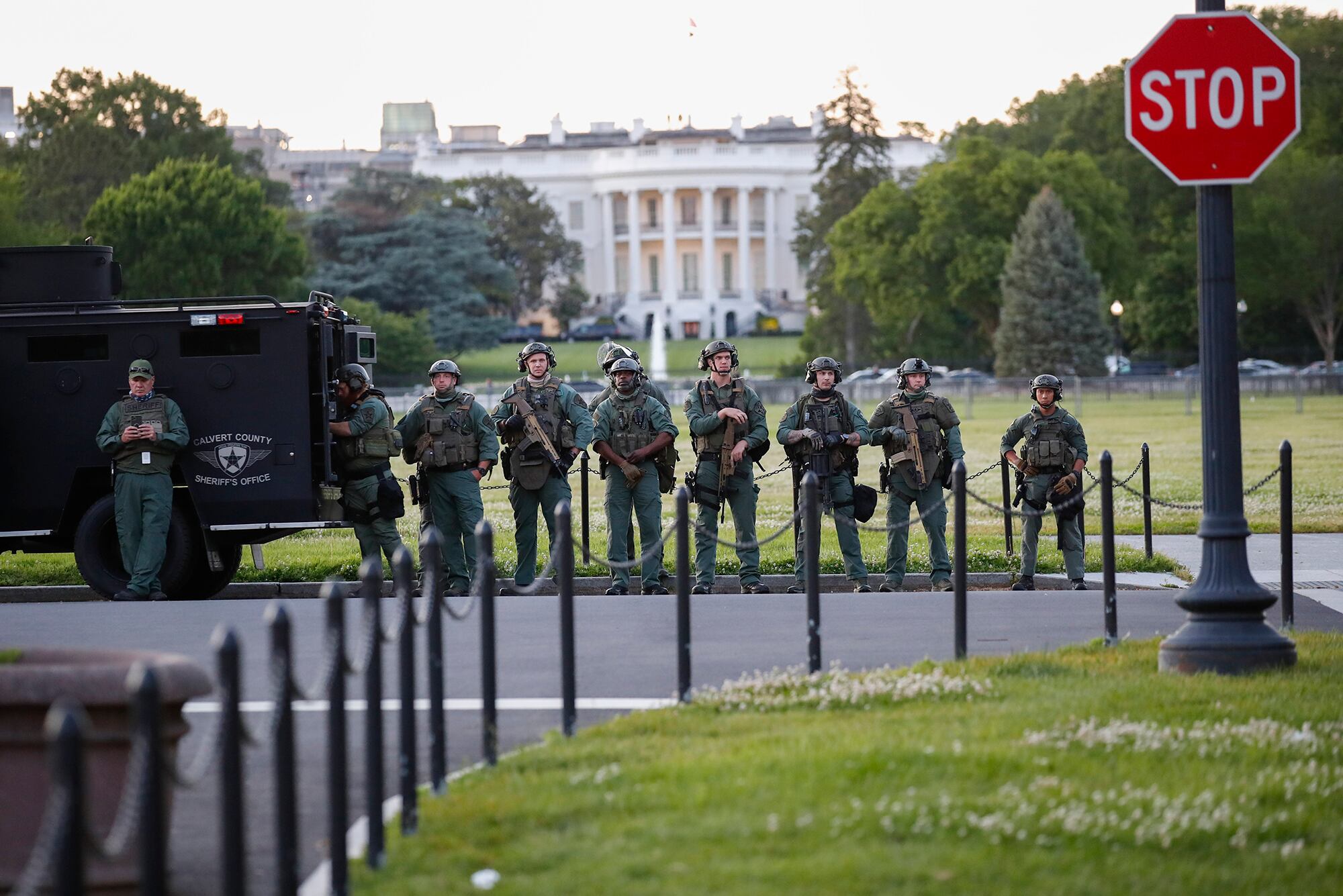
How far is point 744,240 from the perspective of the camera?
5433 inches

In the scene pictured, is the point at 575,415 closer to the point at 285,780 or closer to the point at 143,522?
the point at 143,522

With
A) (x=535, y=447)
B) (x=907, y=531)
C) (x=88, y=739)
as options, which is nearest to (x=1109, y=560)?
(x=907, y=531)

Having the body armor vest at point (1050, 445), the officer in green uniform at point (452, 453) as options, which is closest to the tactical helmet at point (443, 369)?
the officer in green uniform at point (452, 453)

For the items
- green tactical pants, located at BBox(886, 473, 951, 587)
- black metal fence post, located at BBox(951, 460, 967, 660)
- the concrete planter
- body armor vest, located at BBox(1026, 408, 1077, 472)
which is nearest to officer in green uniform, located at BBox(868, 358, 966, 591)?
green tactical pants, located at BBox(886, 473, 951, 587)

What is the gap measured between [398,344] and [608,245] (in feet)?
218

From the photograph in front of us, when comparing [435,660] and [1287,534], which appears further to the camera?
[1287,534]

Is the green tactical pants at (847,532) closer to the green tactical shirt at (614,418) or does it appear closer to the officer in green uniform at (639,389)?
the officer in green uniform at (639,389)

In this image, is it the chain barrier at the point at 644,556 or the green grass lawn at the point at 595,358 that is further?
the green grass lawn at the point at 595,358

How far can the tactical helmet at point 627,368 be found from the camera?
15180 millimetres

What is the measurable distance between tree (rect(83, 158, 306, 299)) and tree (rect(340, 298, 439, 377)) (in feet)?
25.9

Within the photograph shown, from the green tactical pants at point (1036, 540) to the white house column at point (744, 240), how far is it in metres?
122

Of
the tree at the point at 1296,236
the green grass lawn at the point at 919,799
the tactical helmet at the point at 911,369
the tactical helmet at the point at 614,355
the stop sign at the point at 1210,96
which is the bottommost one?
the green grass lawn at the point at 919,799

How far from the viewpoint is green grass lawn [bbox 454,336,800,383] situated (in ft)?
285

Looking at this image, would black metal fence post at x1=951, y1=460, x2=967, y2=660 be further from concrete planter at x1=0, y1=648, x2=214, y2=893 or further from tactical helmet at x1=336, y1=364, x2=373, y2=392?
tactical helmet at x1=336, y1=364, x2=373, y2=392
